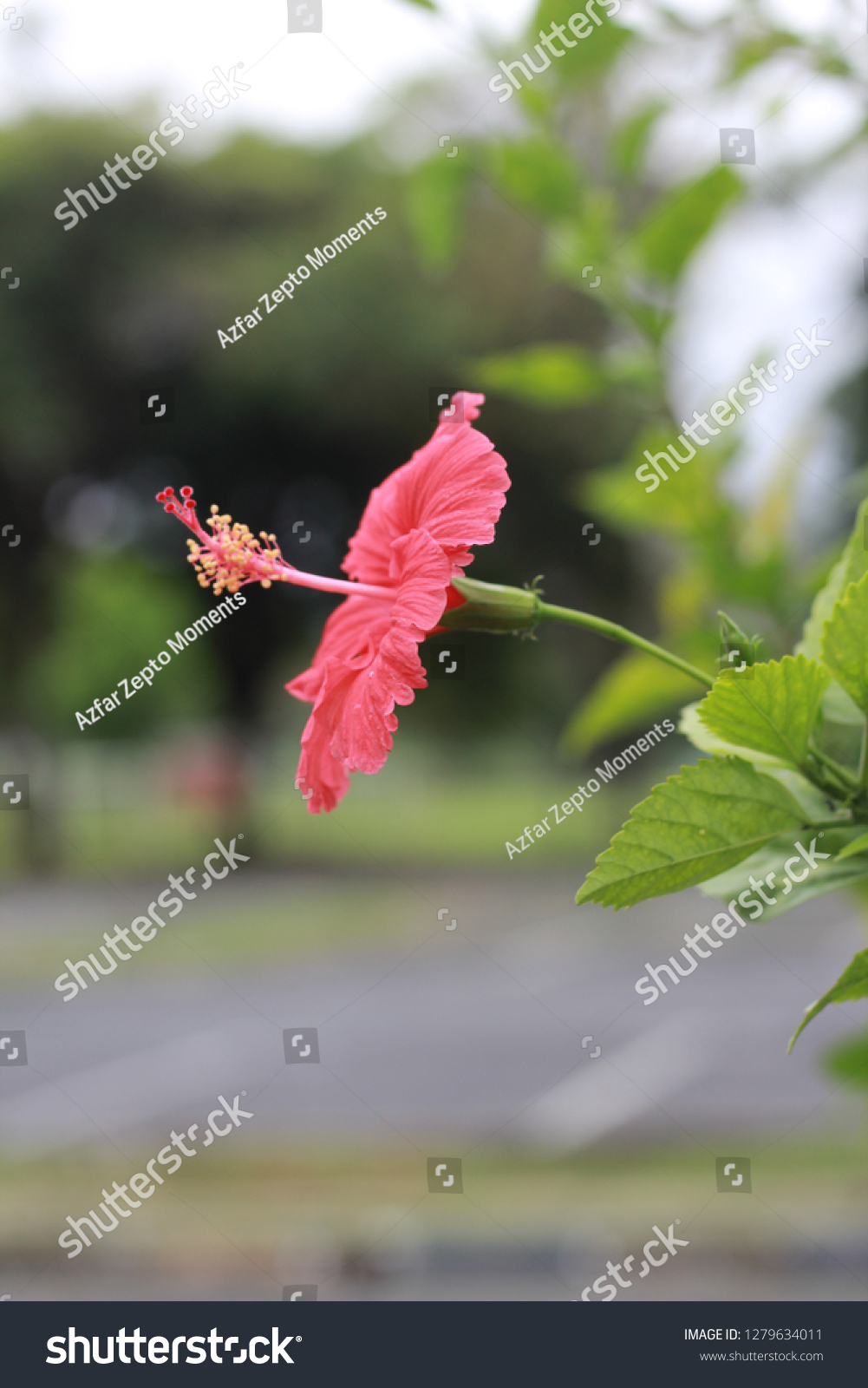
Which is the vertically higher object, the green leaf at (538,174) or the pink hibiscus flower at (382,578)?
the green leaf at (538,174)

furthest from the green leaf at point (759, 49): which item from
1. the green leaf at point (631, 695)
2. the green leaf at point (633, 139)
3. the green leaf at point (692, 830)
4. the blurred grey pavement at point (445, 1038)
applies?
the blurred grey pavement at point (445, 1038)

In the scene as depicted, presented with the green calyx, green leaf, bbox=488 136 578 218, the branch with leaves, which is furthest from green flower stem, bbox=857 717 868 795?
green leaf, bbox=488 136 578 218

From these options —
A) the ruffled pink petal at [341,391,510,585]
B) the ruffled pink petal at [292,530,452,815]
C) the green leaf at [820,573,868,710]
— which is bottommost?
the green leaf at [820,573,868,710]

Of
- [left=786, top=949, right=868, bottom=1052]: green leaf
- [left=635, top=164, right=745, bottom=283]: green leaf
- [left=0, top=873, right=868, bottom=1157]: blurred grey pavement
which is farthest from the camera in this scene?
[left=0, top=873, right=868, bottom=1157]: blurred grey pavement

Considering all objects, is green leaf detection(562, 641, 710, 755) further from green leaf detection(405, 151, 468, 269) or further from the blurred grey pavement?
the blurred grey pavement

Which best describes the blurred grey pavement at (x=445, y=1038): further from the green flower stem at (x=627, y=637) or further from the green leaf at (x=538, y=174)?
the green flower stem at (x=627, y=637)

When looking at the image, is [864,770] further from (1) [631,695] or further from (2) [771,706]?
(1) [631,695]

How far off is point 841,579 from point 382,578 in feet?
0.68

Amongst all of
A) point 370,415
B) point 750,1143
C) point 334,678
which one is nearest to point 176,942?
point 370,415

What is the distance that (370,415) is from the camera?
8.48 metres

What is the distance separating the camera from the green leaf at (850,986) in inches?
15.4

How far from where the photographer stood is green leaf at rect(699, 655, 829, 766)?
414 millimetres

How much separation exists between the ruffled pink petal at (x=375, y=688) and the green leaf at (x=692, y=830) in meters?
0.09

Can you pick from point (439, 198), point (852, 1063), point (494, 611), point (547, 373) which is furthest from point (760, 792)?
point (439, 198)
